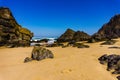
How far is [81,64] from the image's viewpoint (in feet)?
44.5

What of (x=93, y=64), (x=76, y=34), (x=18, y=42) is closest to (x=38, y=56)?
(x=93, y=64)

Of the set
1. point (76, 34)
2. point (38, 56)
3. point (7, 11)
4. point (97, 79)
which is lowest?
point (97, 79)

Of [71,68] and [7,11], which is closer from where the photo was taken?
[71,68]

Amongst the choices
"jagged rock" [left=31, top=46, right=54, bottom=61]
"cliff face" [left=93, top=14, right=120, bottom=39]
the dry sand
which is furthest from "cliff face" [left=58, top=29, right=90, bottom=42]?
the dry sand

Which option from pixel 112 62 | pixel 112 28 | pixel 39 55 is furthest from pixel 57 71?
pixel 112 28

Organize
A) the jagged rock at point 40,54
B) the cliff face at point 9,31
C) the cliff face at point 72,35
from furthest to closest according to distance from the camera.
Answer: the cliff face at point 72,35 < the cliff face at point 9,31 < the jagged rock at point 40,54

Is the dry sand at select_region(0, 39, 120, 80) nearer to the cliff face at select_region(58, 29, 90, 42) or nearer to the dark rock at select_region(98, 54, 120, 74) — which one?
the dark rock at select_region(98, 54, 120, 74)

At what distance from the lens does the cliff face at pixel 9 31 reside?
2900 cm

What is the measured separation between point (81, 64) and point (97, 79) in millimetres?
2955

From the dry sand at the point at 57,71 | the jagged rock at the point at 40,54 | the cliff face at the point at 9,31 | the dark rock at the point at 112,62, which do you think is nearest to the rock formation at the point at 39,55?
the jagged rock at the point at 40,54

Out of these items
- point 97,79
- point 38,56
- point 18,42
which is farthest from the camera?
point 18,42

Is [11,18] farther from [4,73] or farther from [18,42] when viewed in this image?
[4,73]

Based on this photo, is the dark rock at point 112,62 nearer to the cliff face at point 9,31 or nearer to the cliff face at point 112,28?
the cliff face at point 9,31

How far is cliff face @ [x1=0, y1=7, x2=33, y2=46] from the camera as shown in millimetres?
29002
